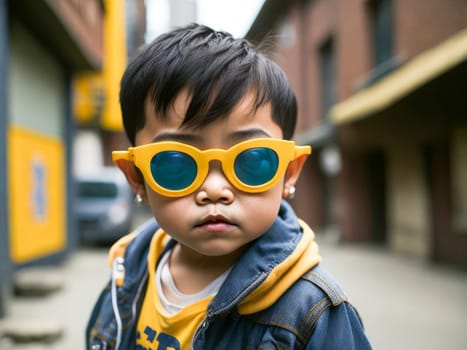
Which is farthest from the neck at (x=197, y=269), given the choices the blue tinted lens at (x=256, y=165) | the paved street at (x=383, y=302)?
the paved street at (x=383, y=302)

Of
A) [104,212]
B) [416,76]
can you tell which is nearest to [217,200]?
[416,76]

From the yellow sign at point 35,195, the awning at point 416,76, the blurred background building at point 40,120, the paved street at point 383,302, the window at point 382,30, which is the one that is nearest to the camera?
the paved street at point 383,302

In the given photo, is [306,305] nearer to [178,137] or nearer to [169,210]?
[169,210]

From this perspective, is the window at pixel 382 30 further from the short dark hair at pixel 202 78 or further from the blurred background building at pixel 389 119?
the short dark hair at pixel 202 78

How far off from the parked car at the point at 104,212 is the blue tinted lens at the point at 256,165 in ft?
26.8

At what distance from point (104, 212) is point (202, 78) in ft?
27.3

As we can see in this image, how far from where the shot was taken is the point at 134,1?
20656 mm

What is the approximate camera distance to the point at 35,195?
20.8 ft

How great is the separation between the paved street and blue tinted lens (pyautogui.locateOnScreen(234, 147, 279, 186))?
3246 millimetres

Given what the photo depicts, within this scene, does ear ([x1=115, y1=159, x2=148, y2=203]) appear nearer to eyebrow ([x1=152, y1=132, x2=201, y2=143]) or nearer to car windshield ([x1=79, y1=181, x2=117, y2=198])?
eyebrow ([x1=152, y1=132, x2=201, y2=143])

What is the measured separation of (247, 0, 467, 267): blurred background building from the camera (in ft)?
21.6

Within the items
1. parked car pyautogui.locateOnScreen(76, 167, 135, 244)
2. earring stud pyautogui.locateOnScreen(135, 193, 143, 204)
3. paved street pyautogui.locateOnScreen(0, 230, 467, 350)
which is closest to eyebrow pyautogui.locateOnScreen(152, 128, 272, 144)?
earring stud pyautogui.locateOnScreen(135, 193, 143, 204)

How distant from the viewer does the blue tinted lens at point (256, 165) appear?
1100 mm

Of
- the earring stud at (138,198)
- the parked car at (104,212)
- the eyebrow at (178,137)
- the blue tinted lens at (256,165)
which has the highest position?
the eyebrow at (178,137)
